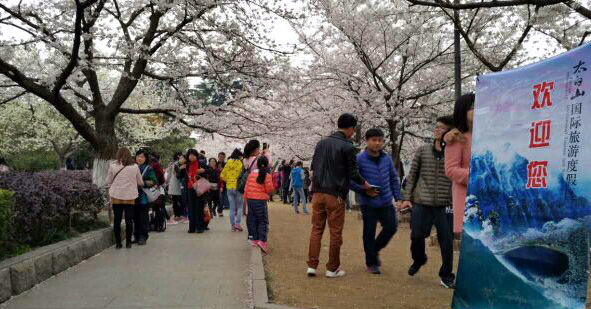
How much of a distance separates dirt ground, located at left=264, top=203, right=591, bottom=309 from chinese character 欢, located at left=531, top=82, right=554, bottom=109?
2.54 metres

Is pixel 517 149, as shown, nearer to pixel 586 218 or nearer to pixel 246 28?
pixel 586 218

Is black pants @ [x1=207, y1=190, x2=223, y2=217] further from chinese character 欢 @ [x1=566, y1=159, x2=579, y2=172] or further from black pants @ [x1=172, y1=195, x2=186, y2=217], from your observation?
chinese character 欢 @ [x1=566, y1=159, x2=579, y2=172]

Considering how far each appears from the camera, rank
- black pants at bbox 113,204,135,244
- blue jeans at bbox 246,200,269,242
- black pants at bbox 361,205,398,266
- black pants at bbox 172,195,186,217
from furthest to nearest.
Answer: black pants at bbox 172,195,186,217, black pants at bbox 113,204,135,244, blue jeans at bbox 246,200,269,242, black pants at bbox 361,205,398,266

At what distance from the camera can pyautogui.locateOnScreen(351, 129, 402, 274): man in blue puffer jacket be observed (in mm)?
6945

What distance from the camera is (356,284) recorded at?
6309 millimetres

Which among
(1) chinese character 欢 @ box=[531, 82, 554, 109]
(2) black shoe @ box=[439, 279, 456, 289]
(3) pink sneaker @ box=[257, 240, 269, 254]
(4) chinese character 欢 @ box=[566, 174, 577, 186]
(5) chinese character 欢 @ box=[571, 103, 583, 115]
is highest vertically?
(1) chinese character 欢 @ box=[531, 82, 554, 109]

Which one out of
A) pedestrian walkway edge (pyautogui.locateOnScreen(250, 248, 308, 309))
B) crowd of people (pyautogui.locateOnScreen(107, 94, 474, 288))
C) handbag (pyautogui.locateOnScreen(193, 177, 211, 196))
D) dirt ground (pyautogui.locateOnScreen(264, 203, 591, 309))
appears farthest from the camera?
handbag (pyautogui.locateOnScreen(193, 177, 211, 196))

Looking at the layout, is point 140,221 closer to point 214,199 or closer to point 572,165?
point 214,199

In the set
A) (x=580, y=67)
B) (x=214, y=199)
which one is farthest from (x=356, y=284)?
(x=214, y=199)

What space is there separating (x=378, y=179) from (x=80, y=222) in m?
5.45

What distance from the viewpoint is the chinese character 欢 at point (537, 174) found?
3189mm

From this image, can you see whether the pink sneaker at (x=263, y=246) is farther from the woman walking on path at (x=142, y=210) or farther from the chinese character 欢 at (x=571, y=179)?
the chinese character 欢 at (x=571, y=179)

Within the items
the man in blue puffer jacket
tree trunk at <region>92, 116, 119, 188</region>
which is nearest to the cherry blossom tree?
tree trunk at <region>92, 116, 119, 188</region>

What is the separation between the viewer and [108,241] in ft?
32.4
